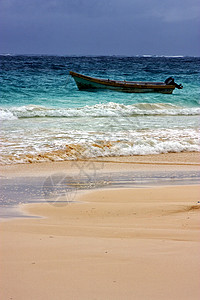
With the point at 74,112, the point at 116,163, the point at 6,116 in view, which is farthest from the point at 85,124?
the point at 116,163

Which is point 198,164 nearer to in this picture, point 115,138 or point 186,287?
point 115,138

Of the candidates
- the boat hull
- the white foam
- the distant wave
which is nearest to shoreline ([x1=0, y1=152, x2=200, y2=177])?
the distant wave

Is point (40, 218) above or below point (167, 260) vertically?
below

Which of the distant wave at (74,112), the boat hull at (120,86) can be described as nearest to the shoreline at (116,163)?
the distant wave at (74,112)

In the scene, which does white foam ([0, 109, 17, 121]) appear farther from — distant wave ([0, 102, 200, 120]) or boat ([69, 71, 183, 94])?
boat ([69, 71, 183, 94])

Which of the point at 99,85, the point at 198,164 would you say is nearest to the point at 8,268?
the point at 198,164

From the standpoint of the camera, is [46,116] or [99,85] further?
[99,85]

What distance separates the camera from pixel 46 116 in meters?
13.7

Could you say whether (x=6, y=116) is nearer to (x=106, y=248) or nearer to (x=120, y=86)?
(x=120, y=86)

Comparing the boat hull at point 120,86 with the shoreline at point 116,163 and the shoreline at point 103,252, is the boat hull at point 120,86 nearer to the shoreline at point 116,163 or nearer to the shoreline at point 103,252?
the shoreline at point 116,163

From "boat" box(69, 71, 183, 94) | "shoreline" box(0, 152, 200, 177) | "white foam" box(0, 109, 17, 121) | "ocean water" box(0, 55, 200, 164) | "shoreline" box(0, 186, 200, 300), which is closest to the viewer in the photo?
"shoreline" box(0, 186, 200, 300)

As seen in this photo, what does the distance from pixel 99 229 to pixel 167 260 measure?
948 mm

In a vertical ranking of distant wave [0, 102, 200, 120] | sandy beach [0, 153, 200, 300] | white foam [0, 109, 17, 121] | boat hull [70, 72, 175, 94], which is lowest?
white foam [0, 109, 17, 121]

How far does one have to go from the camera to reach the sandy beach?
2.50 m
